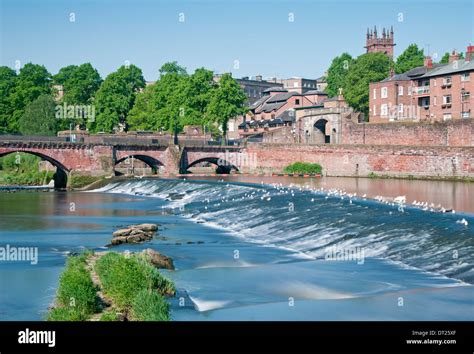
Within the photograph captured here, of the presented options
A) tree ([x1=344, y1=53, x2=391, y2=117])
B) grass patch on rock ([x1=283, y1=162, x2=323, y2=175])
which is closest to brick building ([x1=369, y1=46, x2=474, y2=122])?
tree ([x1=344, y1=53, x2=391, y2=117])

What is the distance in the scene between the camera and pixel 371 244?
104 ft

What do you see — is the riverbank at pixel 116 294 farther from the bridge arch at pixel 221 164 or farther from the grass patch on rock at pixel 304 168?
the bridge arch at pixel 221 164

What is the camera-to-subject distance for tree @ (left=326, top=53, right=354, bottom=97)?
12444 cm

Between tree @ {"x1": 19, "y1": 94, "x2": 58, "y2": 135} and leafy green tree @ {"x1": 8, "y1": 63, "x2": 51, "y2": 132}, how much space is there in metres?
6.34

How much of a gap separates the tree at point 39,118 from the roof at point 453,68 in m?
48.6

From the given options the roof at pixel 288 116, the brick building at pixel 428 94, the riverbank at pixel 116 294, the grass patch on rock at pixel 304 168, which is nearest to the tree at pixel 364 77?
the brick building at pixel 428 94

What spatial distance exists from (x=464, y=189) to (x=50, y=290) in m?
39.3

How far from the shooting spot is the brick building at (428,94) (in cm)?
7588

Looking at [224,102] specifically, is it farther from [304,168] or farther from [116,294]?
[116,294]

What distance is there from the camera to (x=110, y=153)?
80.1 m

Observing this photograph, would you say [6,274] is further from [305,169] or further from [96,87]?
[96,87]

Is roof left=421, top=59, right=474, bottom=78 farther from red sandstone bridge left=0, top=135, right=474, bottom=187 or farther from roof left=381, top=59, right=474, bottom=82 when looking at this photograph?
red sandstone bridge left=0, top=135, right=474, bottom=187

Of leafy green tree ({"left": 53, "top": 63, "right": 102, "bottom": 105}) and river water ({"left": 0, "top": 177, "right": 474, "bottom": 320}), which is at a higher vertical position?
leafy green tree ({"left": 53, "top": 63, "right": 102, "bottom": 105})

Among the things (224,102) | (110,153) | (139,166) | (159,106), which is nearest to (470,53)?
(224,102)
